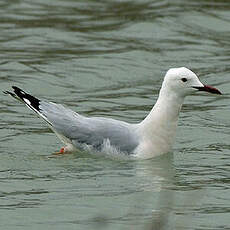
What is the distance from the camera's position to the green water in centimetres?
912

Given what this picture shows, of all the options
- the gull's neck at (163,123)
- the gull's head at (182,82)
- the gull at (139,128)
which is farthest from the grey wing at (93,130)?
the gull's head at (182,82)

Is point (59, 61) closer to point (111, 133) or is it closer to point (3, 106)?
point (3, 106)

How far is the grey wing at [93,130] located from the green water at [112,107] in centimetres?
21

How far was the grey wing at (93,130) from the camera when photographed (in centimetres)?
1080

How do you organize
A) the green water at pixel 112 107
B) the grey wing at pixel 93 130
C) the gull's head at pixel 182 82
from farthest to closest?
the gull's head at pixel 182 82
the grey wing at pixel 93 130
the green water at pixel 112 107

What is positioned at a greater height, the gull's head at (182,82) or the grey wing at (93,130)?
the gull's head at (182,82)

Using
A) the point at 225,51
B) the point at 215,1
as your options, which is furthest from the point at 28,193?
the point at 215,1

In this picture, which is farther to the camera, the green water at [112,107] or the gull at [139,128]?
the gull at [139,128]

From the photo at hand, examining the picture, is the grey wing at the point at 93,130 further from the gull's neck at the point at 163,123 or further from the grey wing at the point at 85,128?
the gull's neck at the point at 163,123

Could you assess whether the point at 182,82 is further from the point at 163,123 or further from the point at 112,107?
the point at 112,107

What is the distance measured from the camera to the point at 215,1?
18672 millimetres

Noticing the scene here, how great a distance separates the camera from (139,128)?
10961 mm

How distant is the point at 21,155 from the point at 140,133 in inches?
53.4

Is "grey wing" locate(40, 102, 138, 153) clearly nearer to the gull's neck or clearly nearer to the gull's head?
the gull's neck
